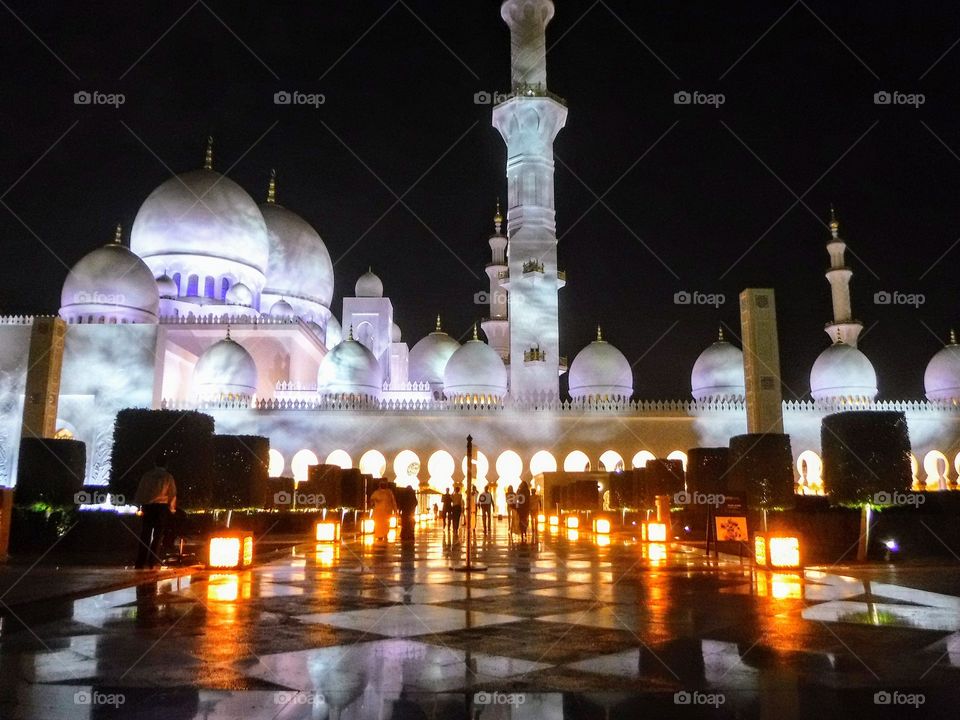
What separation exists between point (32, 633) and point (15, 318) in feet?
89.9

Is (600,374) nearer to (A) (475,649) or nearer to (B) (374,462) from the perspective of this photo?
(B) (374,462)

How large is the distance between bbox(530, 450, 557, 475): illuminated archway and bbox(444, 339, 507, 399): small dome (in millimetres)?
3440

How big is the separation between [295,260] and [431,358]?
796cm

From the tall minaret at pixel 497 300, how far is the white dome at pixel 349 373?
27.4ft

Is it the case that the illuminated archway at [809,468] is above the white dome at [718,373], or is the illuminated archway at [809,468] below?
below

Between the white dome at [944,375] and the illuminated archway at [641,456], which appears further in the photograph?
the white dome at [944,375]

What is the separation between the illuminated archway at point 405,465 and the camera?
2847cm

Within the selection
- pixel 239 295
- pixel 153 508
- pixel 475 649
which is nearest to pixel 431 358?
pixel 239 295

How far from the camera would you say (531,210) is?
3088 centimetres

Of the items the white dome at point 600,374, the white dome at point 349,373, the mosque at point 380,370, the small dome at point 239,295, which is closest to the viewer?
the mosque at point 380,370

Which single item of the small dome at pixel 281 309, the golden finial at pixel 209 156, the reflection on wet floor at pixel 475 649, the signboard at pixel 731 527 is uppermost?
the golden finial at pixel 209 156

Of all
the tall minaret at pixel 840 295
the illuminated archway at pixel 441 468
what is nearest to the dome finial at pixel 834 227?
the tall minaret at pixel 840 295

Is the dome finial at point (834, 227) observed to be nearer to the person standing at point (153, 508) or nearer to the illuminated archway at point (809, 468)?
the illuminated archway at point (809, 468)

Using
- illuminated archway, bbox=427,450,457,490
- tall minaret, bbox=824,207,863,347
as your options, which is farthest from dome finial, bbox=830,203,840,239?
illuminated archway, bbox=427,450,457,490
